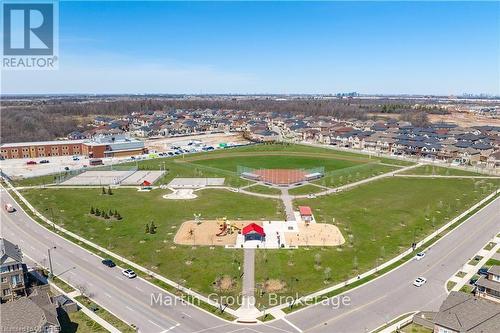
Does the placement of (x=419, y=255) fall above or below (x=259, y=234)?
below

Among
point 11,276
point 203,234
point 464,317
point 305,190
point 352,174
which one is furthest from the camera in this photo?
point 352,174

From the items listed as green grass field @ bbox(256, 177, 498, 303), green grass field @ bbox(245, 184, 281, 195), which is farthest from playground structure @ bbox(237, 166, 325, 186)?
green grass field @ bbox(256, 177, 498, 303)

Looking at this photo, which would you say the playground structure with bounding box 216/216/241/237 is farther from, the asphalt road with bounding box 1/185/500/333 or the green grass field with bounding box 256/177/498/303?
the asphalt road with bounding box 1/185/500/333

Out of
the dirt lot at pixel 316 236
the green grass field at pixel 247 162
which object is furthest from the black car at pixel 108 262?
the green grass field at pixel 247 162

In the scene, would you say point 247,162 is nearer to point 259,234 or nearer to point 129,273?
point 259,234

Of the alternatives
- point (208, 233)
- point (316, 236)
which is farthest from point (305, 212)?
point (208, 233)
